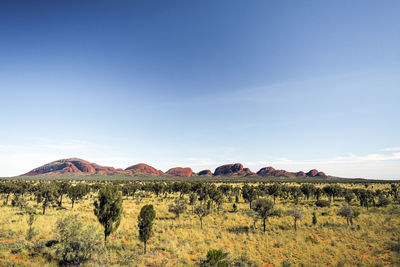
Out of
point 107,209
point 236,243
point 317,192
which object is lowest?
point 317,192

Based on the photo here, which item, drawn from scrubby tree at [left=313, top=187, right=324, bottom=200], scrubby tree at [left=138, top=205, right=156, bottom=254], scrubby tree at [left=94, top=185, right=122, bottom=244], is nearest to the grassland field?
scrubby tree at [left=138, top=205, right=156, bottom=254]

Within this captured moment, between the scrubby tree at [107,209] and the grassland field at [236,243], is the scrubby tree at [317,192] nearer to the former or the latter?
the grassland field at [236,243]

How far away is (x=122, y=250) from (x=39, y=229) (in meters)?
14.8

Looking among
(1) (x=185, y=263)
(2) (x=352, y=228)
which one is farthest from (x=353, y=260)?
(1) (x=185, y=263)

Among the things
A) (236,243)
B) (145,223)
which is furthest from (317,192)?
(145,223)

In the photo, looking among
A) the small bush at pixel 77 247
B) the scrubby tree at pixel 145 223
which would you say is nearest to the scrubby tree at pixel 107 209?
the scrubby tree at pixel 145 223

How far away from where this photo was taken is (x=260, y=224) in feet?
108

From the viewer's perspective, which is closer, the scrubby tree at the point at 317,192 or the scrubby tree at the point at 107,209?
the scrubby tree at the point at 107,209

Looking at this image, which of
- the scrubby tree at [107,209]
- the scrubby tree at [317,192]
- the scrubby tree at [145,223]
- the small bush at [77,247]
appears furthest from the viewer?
the scrubby tree at [317,192]

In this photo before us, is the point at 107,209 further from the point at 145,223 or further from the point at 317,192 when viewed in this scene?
the point at 317,192

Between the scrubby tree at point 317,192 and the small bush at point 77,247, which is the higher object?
the small bush at point 77,247

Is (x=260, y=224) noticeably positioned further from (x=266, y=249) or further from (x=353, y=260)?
(x=353, y=260)

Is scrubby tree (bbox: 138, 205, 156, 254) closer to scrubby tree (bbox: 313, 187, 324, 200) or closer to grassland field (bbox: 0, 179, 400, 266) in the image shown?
grassland field (bbox: 0, 179, 400, 266)

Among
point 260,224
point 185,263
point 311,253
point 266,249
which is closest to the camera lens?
point 185,263
